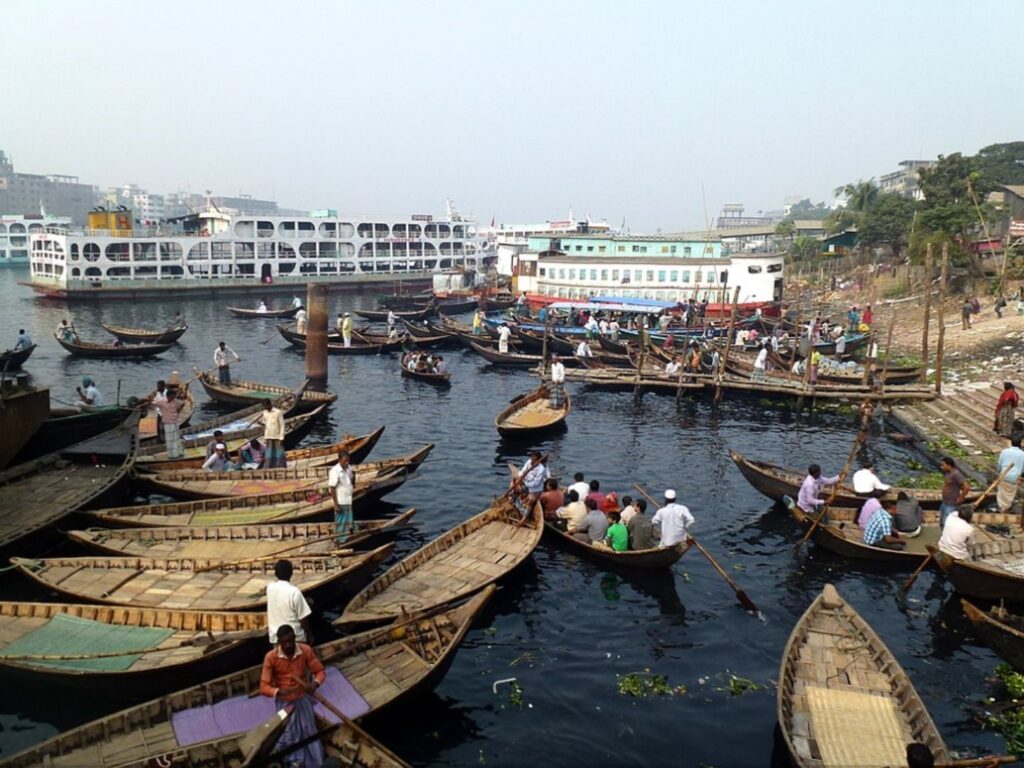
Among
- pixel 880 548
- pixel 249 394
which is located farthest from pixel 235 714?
pixel 249 394

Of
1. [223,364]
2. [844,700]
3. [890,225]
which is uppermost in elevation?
[890,225]

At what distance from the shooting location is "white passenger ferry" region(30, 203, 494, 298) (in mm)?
69688

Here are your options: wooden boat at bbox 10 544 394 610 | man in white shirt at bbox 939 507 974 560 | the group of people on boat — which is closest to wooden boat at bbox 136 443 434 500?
the group of people on boat

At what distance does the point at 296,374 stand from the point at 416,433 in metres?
14.5

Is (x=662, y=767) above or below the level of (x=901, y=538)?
below

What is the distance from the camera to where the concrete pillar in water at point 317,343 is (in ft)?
112

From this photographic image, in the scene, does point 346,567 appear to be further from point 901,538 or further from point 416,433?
point 416,433

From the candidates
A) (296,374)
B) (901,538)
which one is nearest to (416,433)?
(296,374)

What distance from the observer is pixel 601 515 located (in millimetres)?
16062

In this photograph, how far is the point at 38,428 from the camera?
2025 cm

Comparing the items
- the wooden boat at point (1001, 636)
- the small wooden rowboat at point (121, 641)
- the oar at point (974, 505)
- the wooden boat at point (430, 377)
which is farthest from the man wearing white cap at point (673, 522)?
the wooden boat at point (430, 377)

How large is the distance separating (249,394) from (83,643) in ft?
64.0

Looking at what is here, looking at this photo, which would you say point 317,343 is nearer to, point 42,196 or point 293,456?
point 293,456

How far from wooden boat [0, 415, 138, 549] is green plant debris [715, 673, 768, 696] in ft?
45.6
